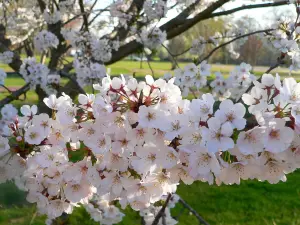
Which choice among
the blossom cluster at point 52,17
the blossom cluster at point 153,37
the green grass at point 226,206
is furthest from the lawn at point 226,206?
the blossom cluster at point 52,17

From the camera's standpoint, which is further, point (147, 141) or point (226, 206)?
point (226, 206)

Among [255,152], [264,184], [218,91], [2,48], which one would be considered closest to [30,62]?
[2,48]

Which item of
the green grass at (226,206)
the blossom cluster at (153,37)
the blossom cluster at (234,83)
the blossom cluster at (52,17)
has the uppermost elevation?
the blossom cluster at (52,17)

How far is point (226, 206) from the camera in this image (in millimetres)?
4934

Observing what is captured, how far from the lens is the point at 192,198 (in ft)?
17.2

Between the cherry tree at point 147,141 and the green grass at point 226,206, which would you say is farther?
the green grass at point 226,206

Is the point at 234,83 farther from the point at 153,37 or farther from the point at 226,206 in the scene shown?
the point at 226,206

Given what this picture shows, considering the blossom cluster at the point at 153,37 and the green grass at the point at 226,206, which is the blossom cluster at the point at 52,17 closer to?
the blossom cluster at the point at 153,37

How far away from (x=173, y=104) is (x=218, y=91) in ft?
8.17

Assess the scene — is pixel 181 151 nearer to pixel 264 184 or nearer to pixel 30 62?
pixel 30 62

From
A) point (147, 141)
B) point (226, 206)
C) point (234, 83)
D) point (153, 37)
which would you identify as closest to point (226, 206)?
point (226, 206)

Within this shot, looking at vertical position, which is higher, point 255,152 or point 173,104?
point 173,104

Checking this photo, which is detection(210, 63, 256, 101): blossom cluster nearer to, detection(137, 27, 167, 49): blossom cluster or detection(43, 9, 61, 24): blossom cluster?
detection(137, 27, 167, 49): blossom cluster

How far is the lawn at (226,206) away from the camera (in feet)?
14.2
